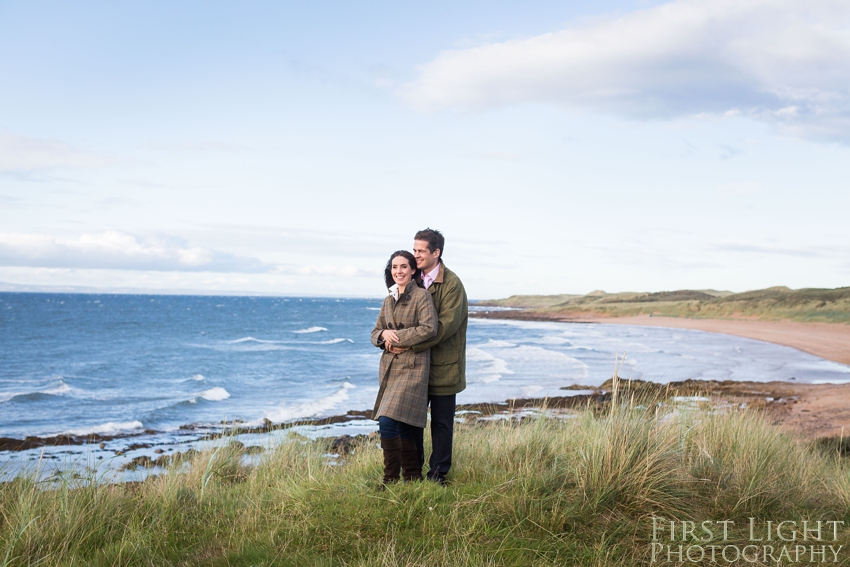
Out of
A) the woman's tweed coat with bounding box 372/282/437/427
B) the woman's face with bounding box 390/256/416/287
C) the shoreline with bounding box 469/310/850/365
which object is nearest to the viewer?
the woman's tweed coat with bounding box 372/282/437/427

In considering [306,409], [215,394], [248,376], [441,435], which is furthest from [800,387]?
[248,376]

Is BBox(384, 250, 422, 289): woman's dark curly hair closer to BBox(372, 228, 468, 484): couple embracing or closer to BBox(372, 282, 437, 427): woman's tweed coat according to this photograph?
BBox(372, 228, 468, 484): couple embracing

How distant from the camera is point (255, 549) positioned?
361 centimetres

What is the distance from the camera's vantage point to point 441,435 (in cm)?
479

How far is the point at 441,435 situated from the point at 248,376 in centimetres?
2127

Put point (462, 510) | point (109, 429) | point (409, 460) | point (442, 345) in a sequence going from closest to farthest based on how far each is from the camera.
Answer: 1. point (462, 510)
2. point (409, 460)
3. point (442, 345)
4. point (109, 429)

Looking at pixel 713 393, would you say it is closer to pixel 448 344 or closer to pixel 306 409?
pixel 306 409

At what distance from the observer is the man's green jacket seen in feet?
15.2

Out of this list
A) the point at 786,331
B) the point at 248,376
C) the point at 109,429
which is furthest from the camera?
the point at 786,331

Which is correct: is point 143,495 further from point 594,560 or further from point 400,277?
point 594,560

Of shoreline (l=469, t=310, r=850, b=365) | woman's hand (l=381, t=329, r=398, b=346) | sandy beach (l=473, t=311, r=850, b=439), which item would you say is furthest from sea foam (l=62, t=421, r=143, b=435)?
shoreline (l=469, t=310, r=850, b=365)

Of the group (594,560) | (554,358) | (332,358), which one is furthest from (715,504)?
(332,358)

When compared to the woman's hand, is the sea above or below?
below

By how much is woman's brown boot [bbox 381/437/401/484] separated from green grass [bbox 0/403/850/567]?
6.3 inches
